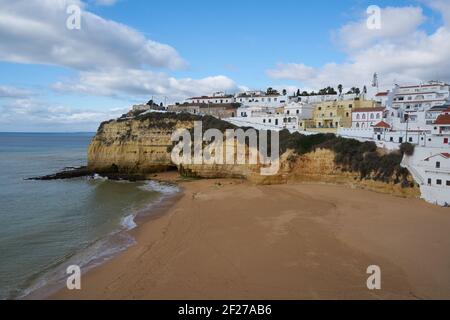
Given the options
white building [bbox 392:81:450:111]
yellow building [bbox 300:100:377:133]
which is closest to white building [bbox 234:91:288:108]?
yellow building [bbox 300:100:377:133]

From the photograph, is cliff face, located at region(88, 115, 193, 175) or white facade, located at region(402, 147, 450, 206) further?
cliff face, located at region(88, 115, 193, 175)

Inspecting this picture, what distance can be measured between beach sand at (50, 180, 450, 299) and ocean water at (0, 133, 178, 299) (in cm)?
160

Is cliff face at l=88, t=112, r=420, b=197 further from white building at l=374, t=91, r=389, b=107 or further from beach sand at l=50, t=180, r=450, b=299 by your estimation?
white building at l=374, t=91, r=389, b=107

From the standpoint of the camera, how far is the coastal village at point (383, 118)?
2348cm

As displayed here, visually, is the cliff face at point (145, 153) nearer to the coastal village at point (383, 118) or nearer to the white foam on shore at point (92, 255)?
the coastal village at point (383, 118)

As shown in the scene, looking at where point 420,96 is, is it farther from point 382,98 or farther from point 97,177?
point 97,177

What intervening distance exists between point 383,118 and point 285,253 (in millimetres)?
27877

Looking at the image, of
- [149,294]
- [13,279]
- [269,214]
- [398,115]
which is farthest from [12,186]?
[398,115]

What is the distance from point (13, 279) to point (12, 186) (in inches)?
971

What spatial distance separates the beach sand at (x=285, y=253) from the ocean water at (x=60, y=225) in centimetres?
160

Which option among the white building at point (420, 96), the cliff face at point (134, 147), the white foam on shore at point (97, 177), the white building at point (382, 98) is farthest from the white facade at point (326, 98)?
the white foam on shore at point (97, 177)

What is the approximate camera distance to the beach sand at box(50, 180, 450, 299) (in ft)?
39.5

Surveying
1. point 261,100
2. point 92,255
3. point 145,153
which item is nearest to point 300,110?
point 261,100

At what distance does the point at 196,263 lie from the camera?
46.8 ft
